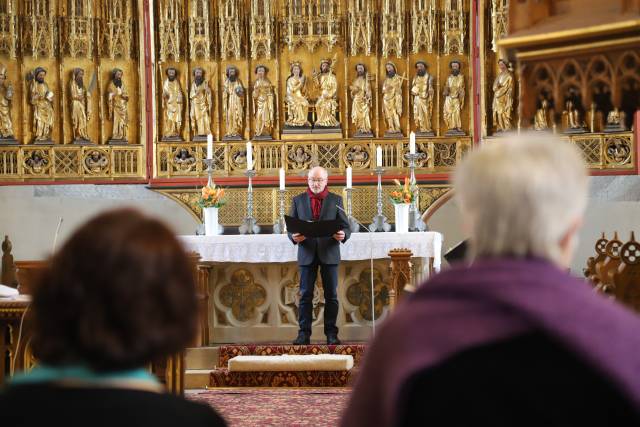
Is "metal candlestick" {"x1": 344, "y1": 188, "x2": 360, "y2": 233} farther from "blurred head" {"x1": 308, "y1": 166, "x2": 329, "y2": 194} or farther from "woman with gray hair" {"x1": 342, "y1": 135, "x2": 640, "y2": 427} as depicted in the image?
"woman with gray hair" {"x1": 342, "y1": 135, "x2": 640, "y2": 427}

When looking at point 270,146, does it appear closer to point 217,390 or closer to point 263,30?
point 263,30

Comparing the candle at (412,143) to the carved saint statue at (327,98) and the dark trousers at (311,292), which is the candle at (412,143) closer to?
the carved saint statue at (327,98)

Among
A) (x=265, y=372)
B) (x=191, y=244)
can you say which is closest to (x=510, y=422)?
(x=265, y=372)

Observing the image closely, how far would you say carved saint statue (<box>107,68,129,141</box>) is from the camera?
1282 cm

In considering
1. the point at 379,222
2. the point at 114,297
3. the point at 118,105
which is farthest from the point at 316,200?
the point at 114,297

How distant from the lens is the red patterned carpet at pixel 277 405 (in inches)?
294

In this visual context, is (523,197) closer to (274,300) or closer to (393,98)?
(274,300)

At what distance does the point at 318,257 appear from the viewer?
10453 millimetres

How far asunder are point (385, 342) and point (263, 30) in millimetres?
11077

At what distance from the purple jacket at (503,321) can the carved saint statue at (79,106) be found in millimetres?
11280

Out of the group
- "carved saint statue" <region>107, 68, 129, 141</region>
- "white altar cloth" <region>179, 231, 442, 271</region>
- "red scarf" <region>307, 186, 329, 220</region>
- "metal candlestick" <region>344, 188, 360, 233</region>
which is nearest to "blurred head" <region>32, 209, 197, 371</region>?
"red scarf" <region>307, 186, 329, 220</region>

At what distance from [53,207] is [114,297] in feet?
37.6

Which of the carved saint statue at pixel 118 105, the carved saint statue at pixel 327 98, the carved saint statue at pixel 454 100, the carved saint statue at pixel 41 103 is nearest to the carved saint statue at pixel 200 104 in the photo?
the carved saint statue at pixel 118 105

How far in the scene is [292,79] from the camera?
41.7 ft
